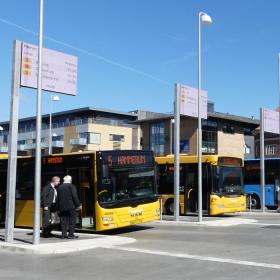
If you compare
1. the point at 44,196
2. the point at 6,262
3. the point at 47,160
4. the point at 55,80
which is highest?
the point at 55,80

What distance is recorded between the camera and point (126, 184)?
53.1ft

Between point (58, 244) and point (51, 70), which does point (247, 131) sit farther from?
point (58, 244)

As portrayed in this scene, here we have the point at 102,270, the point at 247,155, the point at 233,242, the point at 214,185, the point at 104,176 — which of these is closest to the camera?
the point at 102,270

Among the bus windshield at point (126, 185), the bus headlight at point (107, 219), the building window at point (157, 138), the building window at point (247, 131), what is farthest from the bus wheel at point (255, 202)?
the building window at point (247, 131)

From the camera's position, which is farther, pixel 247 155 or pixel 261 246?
pixel 247 155

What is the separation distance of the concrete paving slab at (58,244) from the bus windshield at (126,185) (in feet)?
4.62

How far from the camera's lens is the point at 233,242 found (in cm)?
1381

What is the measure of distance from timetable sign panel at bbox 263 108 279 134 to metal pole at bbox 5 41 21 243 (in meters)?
17.7

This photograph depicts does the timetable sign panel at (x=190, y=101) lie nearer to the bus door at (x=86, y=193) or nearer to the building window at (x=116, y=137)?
the bus door at (x=86, y=193)

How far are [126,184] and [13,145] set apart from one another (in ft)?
13.6

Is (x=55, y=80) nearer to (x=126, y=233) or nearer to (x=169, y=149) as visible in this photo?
(x=126, y=233)

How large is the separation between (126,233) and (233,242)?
4.02m

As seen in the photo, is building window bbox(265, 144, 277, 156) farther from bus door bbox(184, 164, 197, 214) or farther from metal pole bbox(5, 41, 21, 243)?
metal pole bbox(5, 41, 21, 243)

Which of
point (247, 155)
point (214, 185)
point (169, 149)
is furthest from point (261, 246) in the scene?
point (247, 155)
